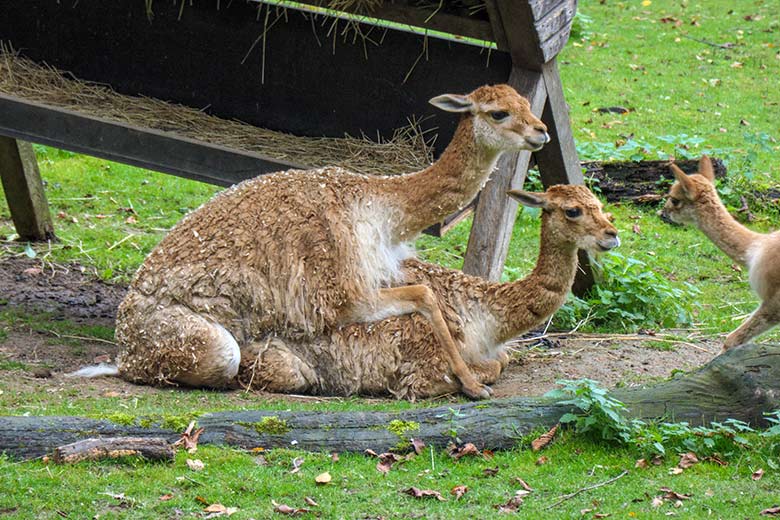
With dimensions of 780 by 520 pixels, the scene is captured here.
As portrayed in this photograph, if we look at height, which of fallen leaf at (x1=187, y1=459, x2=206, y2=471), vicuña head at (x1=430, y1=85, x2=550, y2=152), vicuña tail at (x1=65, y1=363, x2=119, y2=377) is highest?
vicuña head at (x1=430, y1=85, x2=550, y2=152)

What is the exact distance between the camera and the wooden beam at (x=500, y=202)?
7.41 m

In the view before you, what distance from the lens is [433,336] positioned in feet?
23.4

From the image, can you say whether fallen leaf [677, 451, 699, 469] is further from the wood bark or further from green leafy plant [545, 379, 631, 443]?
the wood bark

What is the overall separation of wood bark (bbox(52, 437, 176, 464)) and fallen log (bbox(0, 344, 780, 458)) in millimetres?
91

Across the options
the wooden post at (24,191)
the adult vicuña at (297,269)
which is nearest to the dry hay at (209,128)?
the wooden post at (24,191)

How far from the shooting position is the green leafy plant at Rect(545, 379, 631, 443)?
217 inches

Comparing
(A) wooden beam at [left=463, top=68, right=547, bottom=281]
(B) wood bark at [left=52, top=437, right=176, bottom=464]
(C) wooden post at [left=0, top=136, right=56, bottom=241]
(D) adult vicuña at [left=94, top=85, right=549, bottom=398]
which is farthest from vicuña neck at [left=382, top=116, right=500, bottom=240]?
(C) wooden post at [left=0, top=136, right=56, bottom=241]

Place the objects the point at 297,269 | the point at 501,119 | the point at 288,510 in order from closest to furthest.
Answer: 1. the point at 288,510
2. the point at 501,119
3. the point at 297,269

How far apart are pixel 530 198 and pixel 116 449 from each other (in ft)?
10.3

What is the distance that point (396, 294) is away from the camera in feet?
23.0

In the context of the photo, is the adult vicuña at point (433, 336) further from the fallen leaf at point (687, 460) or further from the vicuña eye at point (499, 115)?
the fallen leaf at point (687, 460)

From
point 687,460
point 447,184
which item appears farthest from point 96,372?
point 687,460

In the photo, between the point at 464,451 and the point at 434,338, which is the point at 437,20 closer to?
the point at 434,338

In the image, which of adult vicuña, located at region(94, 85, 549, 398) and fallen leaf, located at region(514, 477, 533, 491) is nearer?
fallen leaf, located at region(514, 477, 533, 491)
